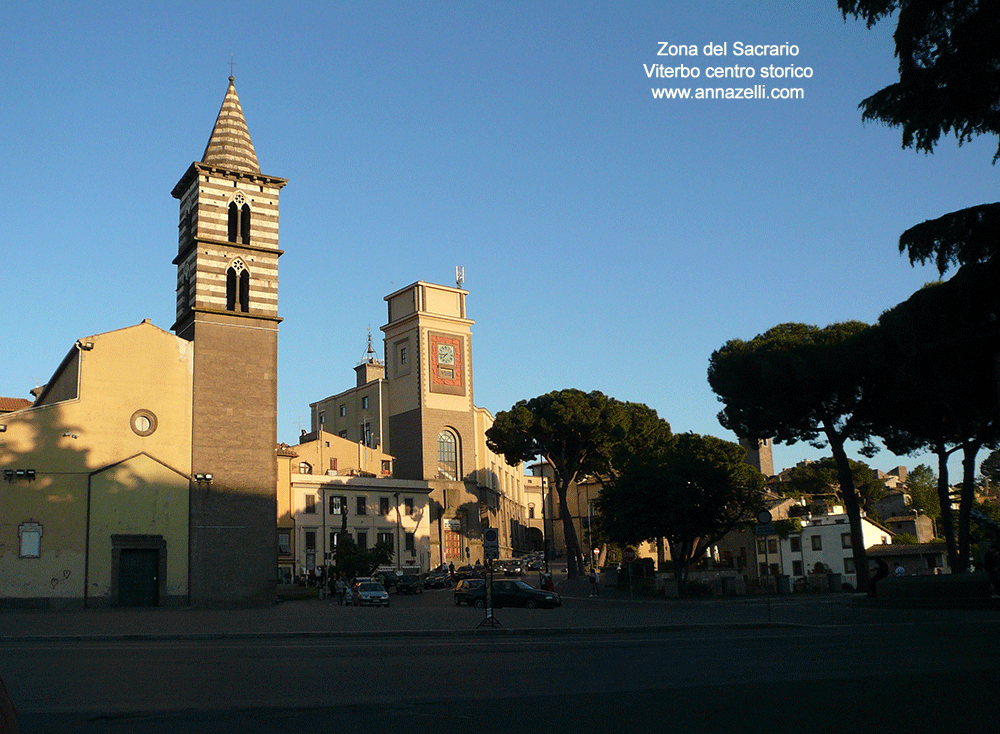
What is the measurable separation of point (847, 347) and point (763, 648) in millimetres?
24249

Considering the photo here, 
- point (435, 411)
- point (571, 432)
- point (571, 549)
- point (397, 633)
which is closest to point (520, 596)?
point (397, 633)

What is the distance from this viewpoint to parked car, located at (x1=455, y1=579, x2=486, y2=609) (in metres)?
38.2

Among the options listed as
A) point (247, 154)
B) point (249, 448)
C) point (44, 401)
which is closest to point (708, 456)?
point (249, 448)

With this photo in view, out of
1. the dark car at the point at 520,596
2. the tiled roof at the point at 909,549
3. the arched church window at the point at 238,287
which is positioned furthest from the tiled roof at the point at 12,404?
the tiled roof at the point at 909,549

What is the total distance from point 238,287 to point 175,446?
8.31 metres

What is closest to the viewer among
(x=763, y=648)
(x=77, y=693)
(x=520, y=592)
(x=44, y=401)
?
(x=77, y=693)

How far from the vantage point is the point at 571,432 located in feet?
218

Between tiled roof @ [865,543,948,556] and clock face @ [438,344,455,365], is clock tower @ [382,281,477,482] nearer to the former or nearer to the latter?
clock face @ [438,344,455,365]

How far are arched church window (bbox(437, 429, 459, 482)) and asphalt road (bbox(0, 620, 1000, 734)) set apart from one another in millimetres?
68820

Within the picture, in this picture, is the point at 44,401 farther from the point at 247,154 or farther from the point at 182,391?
the point at 247,154

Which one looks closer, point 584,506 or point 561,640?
point 561,640

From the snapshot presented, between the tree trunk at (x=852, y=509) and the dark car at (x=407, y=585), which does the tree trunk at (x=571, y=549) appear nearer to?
the dark car at (x=407, y=585)

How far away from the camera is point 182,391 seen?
3994 centimetres

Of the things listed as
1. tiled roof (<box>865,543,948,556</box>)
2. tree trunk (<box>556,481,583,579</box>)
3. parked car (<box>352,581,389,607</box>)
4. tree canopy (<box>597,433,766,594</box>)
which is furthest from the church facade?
tiled roof (<box>865,543,948,556</box>)
